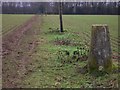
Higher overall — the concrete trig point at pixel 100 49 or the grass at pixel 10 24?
the concrete trig point at pixel 100 49

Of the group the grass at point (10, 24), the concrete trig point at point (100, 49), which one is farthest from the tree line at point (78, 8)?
the concrete trig point at point (100, 49)

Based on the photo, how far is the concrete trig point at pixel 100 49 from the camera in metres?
Answer: 11.1

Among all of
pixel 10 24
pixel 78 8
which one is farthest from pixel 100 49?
pixel 78 8

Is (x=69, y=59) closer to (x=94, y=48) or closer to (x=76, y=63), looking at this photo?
(x=76, y=63)

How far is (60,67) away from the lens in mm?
12445

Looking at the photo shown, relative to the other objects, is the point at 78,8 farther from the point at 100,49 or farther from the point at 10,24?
the point at 100,49

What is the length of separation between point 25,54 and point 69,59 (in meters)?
3.05

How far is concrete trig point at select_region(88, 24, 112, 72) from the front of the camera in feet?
36.3

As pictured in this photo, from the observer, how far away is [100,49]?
11117 millimetres

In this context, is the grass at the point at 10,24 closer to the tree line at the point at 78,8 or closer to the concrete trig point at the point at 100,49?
the tree line at the point at 78,8

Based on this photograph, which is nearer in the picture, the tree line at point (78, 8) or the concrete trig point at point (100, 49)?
the concrete trig point at point (100, 49)

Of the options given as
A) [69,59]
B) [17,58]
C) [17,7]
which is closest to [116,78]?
[69,59]

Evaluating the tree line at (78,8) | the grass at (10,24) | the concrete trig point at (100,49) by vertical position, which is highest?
the tree line at (78,8)

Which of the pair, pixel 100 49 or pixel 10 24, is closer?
pixel 100 49
